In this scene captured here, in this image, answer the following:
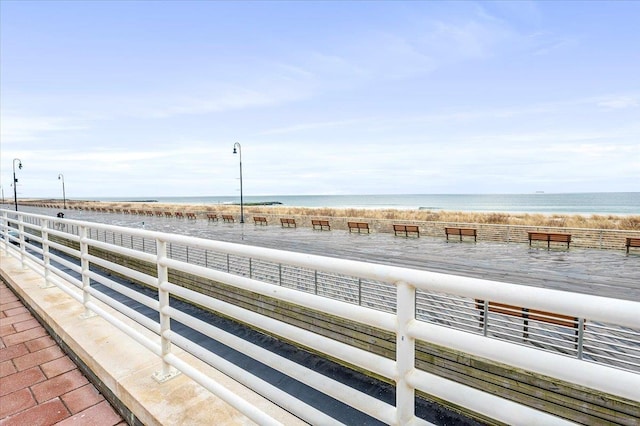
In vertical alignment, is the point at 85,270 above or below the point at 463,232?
above

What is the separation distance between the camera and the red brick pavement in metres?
2.46

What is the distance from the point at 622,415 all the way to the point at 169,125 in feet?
196

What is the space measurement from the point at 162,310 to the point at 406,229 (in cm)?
1756

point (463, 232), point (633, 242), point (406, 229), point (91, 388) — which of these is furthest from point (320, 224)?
point (91, 388)

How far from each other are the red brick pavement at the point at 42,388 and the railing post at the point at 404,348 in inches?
A: 86.9

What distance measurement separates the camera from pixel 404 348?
1.24m

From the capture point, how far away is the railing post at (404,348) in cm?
124

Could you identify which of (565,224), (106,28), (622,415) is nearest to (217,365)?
(622,415)

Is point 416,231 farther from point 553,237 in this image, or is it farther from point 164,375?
point 164,375

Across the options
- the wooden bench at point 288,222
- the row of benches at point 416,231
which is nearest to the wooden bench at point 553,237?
the row of benches at point 416,231

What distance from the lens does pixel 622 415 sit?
5.12 meters

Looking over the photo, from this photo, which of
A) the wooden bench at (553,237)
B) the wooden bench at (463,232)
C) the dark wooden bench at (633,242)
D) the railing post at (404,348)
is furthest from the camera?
the wooden bench at (463,232)

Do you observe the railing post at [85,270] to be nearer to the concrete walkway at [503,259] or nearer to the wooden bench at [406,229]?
the concrete walkway at [503,259]

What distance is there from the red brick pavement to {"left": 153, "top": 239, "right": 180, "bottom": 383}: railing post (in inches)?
16.1
